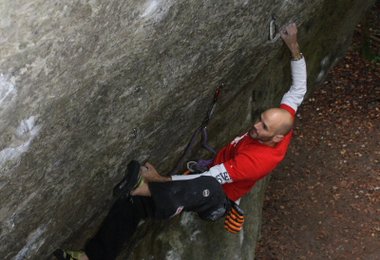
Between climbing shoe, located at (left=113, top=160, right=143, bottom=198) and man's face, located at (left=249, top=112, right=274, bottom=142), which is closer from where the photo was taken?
climbing shoe, located at (left=113, top=160, right=143, bottom=198)

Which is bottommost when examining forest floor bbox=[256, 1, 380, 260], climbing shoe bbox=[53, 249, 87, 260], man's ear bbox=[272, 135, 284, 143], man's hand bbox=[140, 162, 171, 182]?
forest floor bbox=[256, 1, 380, 260]

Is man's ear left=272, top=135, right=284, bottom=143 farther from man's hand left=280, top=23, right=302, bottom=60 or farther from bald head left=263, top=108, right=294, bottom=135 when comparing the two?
man's hand left=280, top=23, right=302, bottom=60

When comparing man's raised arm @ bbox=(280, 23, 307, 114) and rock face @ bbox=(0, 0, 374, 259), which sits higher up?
rock face @ bbox=(0, 0, 374, 259)

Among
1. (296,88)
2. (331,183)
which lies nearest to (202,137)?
(296,88)

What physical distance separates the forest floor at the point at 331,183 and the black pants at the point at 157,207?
397 cm

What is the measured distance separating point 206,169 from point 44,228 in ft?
5.13

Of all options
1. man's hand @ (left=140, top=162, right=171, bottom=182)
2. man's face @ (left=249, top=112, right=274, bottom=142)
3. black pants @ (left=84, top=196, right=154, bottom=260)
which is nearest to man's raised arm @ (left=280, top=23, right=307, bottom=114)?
man's face @ (left=249, top=112, right=274, bottom=142)

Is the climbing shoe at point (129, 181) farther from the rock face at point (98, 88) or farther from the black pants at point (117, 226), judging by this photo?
the black pants at point (117, 226)

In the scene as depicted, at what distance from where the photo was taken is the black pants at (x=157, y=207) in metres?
4.41

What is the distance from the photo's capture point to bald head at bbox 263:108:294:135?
4.48m

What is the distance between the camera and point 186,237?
628cm

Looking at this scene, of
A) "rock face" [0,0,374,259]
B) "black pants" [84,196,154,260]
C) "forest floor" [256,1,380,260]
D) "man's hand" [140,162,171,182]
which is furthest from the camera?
"forest floor" [256,1,380,260]

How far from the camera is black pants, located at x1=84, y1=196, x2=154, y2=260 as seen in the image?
459 centimetres

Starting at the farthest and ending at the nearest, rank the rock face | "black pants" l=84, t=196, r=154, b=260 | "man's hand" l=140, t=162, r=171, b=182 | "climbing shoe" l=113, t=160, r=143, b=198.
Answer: "black pants" l=84, t=196, r=154, b=260
"man's hand" l=140, t=162, r=171, b=182
"climbing shoe" l=113, t=160, r=143, b=198
the rock face
